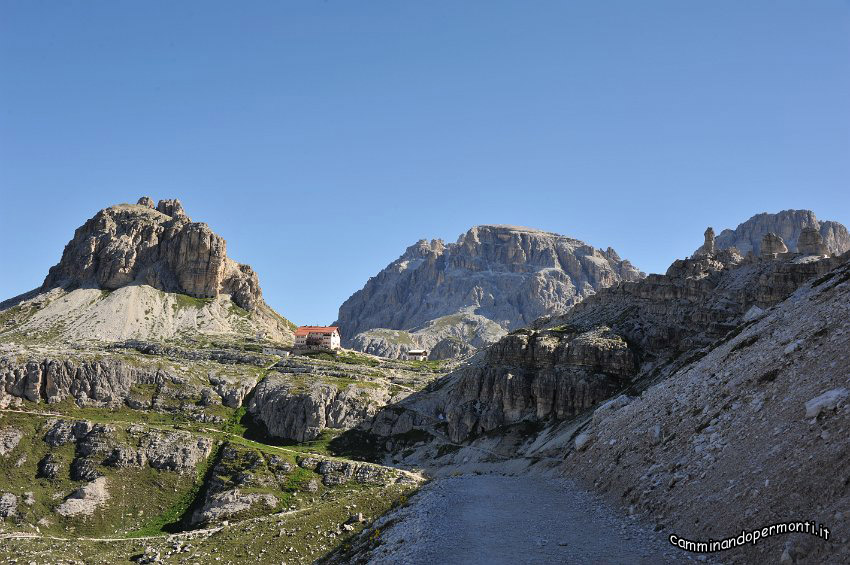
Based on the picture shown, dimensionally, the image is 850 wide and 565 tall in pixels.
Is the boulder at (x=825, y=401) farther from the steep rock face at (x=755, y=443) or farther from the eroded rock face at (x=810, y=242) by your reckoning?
the eroded rock face at (x=810, y=242)

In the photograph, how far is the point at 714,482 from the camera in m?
34.5

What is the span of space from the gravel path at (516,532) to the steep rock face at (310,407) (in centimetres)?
9432

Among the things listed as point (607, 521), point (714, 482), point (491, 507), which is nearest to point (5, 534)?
point (491, 507)

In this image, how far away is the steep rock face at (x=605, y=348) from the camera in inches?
4508

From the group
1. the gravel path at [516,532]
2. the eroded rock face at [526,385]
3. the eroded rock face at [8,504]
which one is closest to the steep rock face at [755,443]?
the gravel path at [516,532]

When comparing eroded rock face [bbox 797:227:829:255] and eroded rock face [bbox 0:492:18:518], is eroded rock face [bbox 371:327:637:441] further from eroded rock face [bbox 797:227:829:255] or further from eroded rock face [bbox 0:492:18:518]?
eroded rock face [bbox 0:492:18:518]

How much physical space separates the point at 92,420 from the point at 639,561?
127 meters

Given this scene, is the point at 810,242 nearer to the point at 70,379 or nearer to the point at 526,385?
the point at 526,385

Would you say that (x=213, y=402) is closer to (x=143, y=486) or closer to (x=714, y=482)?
(x=143, y=486)

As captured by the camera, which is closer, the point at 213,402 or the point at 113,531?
the point at 113,531

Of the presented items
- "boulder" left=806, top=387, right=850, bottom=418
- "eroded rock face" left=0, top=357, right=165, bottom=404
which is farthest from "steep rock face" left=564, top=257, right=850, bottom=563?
"eroded rock face" left=0, top=357, right=165, bottom=404

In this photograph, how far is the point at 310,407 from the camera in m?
146

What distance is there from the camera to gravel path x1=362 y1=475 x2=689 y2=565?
106ft

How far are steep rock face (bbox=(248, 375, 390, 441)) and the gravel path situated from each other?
9432 cm
